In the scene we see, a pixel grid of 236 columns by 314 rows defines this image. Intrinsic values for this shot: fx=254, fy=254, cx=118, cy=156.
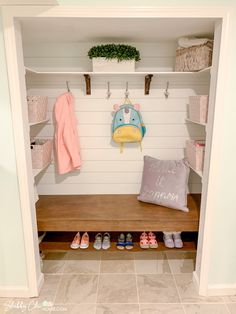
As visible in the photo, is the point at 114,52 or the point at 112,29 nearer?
the point at 112,29

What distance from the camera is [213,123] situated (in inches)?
70.0

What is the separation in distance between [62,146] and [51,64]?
792 millimetres

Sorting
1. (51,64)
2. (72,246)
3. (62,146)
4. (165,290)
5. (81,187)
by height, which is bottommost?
(165,290)

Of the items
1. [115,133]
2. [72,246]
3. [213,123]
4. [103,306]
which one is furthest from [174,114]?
[103,306]

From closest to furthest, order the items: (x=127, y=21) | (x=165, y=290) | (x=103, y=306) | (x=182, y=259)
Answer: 1. (x=127, y=21)
2. (x=103, y=306)
3. (x=165, y=290)
4. (x=182, y=259)

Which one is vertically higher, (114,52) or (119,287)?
(114,52)

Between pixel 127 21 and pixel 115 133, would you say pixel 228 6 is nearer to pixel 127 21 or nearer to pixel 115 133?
pixel 127 21

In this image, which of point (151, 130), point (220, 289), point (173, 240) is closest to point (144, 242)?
point (173, 240)

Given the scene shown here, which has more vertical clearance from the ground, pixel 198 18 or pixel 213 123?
pixel 198 18

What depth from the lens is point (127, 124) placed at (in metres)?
2.38

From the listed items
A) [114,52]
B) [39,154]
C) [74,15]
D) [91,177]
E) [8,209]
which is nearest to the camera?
[74,15]

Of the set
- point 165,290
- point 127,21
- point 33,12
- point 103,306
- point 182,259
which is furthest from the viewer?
point 182,259

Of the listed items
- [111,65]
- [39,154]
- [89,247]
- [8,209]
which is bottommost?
[89,247]

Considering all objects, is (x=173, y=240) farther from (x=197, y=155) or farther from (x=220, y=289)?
(x=197, y=155)
